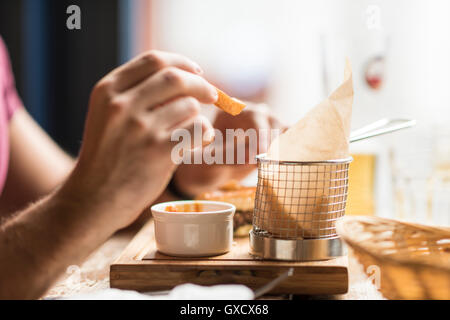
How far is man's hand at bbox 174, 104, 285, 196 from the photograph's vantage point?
3.46 feet

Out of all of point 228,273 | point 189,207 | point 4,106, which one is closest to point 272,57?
point 4,106

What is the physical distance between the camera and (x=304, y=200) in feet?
2.20

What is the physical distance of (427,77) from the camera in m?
3.32

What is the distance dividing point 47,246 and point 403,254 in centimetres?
42

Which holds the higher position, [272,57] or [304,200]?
[272,57]

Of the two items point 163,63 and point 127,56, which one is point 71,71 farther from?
point 163,63

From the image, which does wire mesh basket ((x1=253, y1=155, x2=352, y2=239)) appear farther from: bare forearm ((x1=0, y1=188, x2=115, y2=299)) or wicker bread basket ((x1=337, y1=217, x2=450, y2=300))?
bare forearm ((x1=0, y1=188, x2=115, y2=299))

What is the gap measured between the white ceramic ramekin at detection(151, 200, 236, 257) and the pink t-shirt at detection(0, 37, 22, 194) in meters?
0.66

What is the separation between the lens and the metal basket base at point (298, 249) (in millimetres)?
656

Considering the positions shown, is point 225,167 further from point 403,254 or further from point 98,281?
point 403,254

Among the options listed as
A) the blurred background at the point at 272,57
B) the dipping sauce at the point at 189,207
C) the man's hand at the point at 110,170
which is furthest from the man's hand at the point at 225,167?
the blurred background at the point at 272,57
